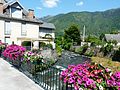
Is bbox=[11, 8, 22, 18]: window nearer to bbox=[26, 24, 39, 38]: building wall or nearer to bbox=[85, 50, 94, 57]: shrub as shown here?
bbox=[26, 24, 39, 38]: building wall

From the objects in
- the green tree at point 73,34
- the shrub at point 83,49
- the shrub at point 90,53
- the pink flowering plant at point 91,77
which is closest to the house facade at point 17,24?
the shrub at point 83,49

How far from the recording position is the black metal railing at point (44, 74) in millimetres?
6019

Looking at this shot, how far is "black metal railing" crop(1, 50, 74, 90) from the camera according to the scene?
602 centimetres

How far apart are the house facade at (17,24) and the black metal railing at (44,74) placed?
2025cm

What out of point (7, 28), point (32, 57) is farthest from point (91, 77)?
point (7, 28)

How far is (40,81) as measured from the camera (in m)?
6.96

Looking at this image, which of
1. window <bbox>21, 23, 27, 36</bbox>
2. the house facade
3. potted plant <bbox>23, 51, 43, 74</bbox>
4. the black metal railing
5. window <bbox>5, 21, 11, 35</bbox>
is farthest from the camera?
window <bbox>21, 23, 27, 36</bbox>

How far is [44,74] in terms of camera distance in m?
7.05

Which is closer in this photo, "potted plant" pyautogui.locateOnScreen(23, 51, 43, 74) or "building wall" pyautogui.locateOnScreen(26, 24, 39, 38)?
"potted plant" pyautogui.locateOnScreen(23, 51, 43, 74)

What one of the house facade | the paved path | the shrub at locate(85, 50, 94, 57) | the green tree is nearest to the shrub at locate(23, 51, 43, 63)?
the paved path

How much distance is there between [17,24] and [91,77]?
87.3ft

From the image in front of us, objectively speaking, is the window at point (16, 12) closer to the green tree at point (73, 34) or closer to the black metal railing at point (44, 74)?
the green tree at point (73, 34)

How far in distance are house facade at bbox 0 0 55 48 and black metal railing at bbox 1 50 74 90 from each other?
20.2 metres

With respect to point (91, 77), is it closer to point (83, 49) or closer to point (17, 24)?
point (17, 24)
